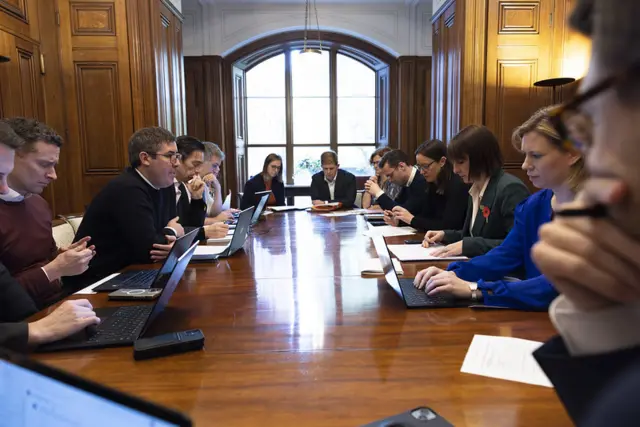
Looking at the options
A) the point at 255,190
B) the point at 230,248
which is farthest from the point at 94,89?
the point at 230,248

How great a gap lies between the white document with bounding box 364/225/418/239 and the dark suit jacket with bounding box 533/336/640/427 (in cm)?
229

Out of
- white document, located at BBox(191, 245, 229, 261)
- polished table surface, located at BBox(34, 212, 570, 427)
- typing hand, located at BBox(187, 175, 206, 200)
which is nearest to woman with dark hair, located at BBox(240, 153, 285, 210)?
typing hand, located at BBox(187, 175, 206, 200)

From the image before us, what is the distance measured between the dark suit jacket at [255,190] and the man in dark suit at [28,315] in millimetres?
3238

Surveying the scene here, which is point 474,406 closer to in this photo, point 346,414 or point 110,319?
point 346,414

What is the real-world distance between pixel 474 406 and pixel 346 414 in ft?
0.76

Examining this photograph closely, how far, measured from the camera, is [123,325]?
1.26 m

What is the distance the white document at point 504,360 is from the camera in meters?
0.95

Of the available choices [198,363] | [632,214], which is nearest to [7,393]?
[198,363]

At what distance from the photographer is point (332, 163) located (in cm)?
536

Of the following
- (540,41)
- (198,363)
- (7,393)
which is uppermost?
(540,41)

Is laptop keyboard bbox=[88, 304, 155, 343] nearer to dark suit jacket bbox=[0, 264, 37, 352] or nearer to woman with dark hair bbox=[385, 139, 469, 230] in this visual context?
dark suit jacket bbox=[0, 264, 37, 352]

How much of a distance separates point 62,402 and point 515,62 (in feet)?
15.4

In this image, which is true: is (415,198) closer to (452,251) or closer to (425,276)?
(452,251)

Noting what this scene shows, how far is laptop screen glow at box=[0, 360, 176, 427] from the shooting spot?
1.49 feet
